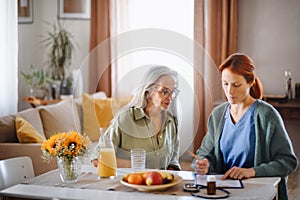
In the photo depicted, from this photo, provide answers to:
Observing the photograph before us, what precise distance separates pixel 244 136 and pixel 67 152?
833 mm

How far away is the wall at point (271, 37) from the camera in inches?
221

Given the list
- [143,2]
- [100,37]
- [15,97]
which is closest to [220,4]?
[143,2]

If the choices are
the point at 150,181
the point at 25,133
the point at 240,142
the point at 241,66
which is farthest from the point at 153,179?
the point at 25,133

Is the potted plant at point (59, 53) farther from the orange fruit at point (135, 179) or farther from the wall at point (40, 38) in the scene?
the orange fruit at point (135, 179)

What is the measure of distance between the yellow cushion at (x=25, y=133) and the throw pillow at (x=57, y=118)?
→ 520mm

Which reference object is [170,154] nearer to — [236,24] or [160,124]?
[160,124]

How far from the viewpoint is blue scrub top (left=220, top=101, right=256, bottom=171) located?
2.64 meters

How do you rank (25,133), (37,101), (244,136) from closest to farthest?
(244,136)
(25,133)
(37,101)

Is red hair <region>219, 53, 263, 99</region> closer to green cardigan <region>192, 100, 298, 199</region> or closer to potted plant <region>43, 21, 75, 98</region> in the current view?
green cardigan <region>192, 100, 298, 199</region>

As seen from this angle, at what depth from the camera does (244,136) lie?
105 inches

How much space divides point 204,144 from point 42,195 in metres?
0.88

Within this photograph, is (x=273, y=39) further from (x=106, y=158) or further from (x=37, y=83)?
(x=106, y=158)

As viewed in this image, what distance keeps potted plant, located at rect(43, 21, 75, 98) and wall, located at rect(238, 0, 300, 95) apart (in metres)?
1.91

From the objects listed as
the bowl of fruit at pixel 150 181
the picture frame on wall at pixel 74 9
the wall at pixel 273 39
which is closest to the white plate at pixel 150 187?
the bowl of fruit at pixel 150 181
